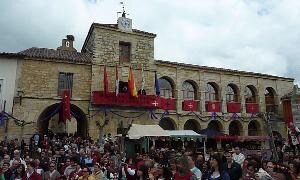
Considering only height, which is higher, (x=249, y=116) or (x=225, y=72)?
(x=225, y=72)

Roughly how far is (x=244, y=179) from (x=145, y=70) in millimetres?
16623

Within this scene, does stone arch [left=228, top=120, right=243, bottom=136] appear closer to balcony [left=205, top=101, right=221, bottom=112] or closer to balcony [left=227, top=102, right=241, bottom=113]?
balcony [left=227, top=102, right=241, bottom=113]

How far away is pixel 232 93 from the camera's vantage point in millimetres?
26703

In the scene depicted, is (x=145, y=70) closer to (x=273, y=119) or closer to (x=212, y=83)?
(x=212, y=83)

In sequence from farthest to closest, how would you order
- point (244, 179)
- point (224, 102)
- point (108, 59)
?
Result: point (224, 102)
point (108, 59)
point (244, 179)

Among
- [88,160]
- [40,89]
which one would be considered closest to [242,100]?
[40,89]

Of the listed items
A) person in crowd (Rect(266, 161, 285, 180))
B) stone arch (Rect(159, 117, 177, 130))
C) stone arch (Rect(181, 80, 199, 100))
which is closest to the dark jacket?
person in crowd (Rect(266, 161, 285, 180))

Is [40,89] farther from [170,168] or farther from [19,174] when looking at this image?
[170,168]

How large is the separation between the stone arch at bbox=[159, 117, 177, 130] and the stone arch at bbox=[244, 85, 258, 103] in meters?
7.79

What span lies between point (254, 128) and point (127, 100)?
12.7m

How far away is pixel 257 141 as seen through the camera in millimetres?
26578

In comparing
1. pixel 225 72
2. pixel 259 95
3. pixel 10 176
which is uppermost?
pixel 225 72

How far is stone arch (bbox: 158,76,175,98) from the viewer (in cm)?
2369

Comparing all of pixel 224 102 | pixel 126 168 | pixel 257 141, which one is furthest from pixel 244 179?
pixel 257 141
